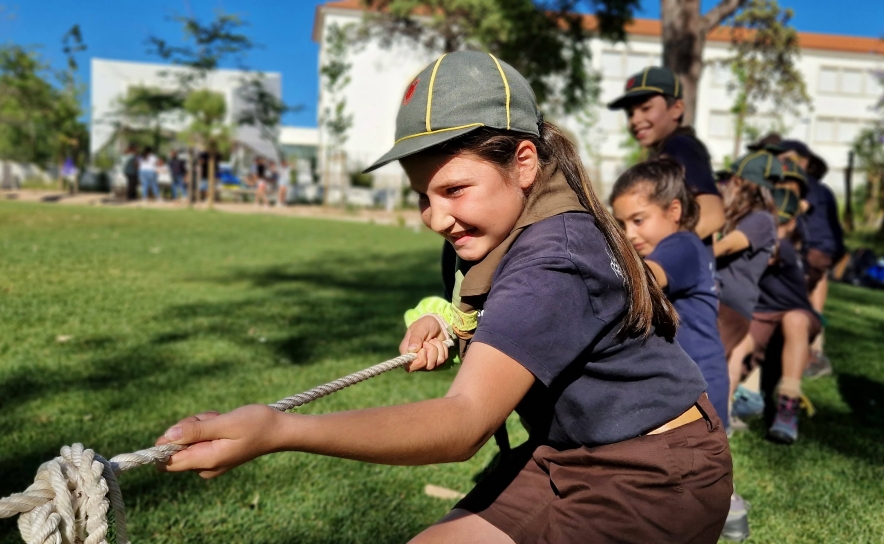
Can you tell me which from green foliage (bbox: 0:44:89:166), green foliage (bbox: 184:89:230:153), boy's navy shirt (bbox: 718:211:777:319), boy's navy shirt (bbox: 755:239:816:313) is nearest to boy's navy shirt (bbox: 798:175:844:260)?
boy's navy shirt (bbox: 755:239:816:313)

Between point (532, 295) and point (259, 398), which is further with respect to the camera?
point (259, 398)

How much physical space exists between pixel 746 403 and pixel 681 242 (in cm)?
240

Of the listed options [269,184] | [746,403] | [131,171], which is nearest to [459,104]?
[746,403]

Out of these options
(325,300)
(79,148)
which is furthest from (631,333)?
(79,148)

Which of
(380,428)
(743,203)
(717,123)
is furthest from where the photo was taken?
(717,123)

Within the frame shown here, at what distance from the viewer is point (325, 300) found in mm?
8742

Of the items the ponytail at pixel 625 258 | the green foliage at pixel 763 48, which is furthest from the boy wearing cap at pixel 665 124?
the green foliage at pixel 763 48

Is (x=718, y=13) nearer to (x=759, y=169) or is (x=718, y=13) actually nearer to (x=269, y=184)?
(x=759, y=169)

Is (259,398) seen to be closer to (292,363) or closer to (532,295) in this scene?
(292,363)

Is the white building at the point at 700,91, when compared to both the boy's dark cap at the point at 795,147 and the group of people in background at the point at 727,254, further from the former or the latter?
the group of people in background at the point at 727,254

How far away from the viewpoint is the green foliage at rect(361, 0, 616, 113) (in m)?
18.0

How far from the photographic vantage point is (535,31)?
60.9 ft

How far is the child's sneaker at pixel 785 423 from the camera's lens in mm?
4742

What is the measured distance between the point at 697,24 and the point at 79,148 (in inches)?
1307
